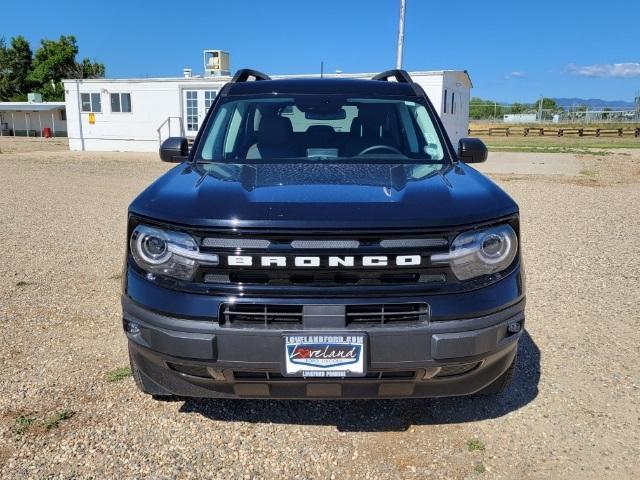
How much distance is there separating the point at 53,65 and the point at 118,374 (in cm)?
6766

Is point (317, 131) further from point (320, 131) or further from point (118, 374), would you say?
point (118, 374)

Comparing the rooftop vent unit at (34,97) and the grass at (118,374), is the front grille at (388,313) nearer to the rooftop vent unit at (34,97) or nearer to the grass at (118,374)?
the grass at (118,374)

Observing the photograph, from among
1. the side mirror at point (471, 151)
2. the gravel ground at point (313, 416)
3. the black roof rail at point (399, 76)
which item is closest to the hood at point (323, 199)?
the side mirror at point (471, 151)

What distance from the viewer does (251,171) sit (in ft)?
10.2

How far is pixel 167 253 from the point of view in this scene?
2.49 meters

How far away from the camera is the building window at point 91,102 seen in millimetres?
26938

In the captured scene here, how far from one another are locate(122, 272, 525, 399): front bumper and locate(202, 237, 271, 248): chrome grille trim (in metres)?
0.22

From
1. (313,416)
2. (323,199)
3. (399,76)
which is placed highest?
(399,76)

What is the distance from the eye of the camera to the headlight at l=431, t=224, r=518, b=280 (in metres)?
2.46

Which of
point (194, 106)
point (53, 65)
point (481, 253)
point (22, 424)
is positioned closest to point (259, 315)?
point (481, 253)

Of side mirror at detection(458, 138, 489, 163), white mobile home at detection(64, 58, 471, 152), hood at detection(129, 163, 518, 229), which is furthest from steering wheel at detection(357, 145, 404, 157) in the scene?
white mobile home at detection(64, 58, 471, 152)

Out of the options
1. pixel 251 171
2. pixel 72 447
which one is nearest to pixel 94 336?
pixel 72 447

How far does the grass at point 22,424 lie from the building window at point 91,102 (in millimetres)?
26368

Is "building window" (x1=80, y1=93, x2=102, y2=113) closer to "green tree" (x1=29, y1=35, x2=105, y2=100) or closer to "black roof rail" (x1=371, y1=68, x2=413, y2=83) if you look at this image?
"black roof rail" (x1=371, y1=68, x2=413, y2=83)
